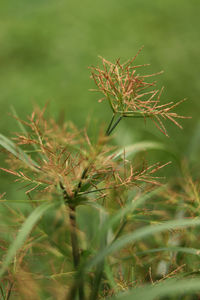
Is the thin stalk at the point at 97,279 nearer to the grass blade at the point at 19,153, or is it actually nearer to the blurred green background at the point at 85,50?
the grass blade at the point at 19,153

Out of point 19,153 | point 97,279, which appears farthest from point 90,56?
point 97,279

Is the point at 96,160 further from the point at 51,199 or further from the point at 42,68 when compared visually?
the point at 42,68

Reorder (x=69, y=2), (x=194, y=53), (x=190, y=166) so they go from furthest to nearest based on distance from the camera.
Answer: (x=69, y=2)
(x=194, y=53)
(x=190, y=166)

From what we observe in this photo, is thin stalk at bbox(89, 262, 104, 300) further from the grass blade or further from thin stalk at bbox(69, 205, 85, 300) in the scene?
the grass blade

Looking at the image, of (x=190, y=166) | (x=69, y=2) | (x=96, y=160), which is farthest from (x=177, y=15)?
(x=96, y=160)

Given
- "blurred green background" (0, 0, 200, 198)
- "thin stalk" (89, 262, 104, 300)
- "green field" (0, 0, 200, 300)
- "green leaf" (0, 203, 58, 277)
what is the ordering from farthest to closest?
"blurred green background" (0, 0, 200, 198)
"green field" (0, 0, 200, 300)
"thin stalk" (89, 262, 104, 300)
"green leaf" (0, 203, 58, 277)

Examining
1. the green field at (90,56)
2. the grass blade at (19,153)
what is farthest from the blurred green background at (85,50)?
the grass blade at (19,153)

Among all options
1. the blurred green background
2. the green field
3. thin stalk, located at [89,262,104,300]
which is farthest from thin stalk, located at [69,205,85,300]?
the blurred green background

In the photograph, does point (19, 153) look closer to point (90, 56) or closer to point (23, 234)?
point (23, 234)
